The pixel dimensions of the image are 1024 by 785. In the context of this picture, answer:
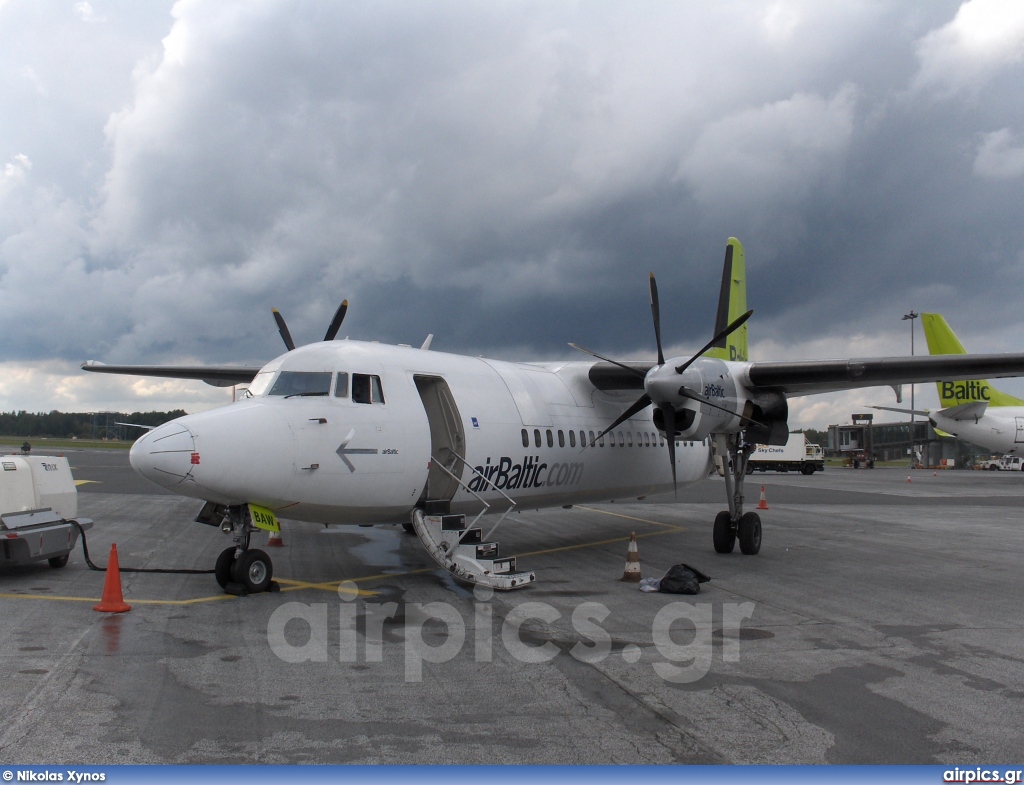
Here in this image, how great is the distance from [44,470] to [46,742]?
7.79 m

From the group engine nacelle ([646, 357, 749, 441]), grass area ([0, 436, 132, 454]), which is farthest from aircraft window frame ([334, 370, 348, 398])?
grass area ([0, 436, 132, 454])

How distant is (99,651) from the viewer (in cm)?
705

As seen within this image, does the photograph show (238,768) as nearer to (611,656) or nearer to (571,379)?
(611,656)

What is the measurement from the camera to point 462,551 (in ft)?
35.6

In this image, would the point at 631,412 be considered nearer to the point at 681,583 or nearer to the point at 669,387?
the point at 669,387

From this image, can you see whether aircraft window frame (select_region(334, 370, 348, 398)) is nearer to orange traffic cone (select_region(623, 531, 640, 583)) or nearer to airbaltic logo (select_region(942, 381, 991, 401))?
orange traffic cone (select_region(623, 531, 640, 583))

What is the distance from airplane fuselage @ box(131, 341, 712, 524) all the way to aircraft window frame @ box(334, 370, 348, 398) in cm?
1

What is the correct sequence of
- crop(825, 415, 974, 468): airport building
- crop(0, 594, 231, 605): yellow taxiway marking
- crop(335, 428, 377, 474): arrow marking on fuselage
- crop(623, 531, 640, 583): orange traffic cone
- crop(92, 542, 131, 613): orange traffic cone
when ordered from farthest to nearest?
1. crop(825, 415, 974, 468): airport building
2. crop(623, 531, 640, 583): orange traffic cone
3. crop(335, 428, 377, 474): arrow marking on fuselage
4. crop(0, 594, 231, 605): yellow taxiway marking
5. crop(92, 542, 131, 613): orange traffic cone

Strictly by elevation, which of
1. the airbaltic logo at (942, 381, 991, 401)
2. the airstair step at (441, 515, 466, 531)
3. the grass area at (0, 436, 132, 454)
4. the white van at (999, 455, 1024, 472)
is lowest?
the white van at (999, 455, 1024, 472)

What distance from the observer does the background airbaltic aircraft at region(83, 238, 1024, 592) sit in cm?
912

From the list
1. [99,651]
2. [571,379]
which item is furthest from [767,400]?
[99,651]

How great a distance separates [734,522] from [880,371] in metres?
3.89

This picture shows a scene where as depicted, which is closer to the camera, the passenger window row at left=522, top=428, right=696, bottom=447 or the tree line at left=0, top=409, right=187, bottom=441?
the passenger window row at left=522, top=428, right=696, bottom=447

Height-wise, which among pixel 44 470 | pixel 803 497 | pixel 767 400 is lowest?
pixel 803 497
